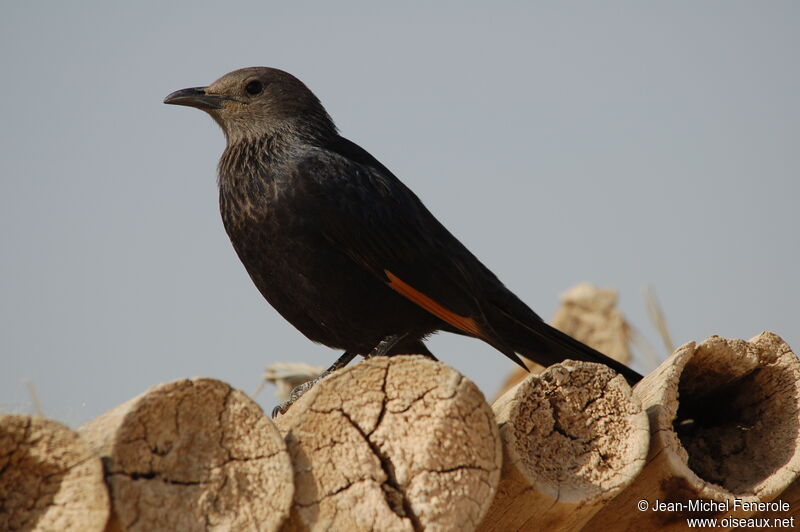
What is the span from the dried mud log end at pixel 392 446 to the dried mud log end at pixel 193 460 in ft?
0.38

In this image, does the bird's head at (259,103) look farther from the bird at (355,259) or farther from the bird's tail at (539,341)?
the bird's tail at (539,341)

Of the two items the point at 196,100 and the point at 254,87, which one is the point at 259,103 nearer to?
the point at 254,87

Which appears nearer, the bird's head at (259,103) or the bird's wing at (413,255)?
the bird's wing at (413,255)

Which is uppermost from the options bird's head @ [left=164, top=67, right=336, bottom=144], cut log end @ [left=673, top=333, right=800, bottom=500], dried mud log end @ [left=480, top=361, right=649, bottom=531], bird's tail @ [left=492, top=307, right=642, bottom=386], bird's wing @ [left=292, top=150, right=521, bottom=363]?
bird's head @ [left=164, top=67, right=336, bottom=144]

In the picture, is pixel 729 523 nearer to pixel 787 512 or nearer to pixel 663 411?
pixel 787 512

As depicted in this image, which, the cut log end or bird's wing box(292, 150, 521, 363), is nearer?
the cut log end

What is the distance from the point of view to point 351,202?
14.7 ft

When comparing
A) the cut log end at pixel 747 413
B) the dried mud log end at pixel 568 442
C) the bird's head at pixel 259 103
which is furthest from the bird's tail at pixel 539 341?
the dried mud log end at pixel 568 442

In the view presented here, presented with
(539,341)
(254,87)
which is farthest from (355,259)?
(254,87)

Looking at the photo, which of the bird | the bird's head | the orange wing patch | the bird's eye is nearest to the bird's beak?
the bird's head

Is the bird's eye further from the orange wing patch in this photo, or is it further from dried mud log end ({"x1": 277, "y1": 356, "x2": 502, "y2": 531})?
dried mud log end ({"x1": 277, "y1": 356, "x2": 502, "y2": 531})

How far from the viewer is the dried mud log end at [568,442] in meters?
2.74

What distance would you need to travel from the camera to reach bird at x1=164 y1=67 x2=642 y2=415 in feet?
14.4

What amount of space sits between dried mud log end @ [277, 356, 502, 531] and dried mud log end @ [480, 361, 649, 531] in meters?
0.23
